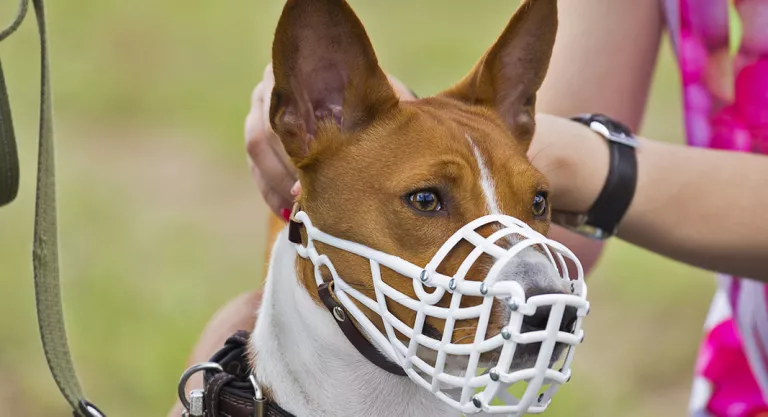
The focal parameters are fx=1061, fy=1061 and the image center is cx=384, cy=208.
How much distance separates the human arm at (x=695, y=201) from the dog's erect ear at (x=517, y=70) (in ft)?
0.24

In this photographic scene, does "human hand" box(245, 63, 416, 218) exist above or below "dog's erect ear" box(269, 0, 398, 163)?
below

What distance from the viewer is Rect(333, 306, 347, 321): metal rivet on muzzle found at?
2176 mm

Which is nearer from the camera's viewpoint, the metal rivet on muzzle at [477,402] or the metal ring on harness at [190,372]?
the metal rivet on muzzle at [477,402]

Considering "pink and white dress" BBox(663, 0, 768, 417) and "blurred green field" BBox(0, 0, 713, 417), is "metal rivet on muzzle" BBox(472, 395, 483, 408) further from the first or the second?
"blurred green field" BBox(0, 0, 713, 417)

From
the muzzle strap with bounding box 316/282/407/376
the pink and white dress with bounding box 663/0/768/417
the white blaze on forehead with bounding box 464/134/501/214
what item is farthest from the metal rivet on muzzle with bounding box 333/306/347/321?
the pink and white dress with bounding box 663/0/768/417

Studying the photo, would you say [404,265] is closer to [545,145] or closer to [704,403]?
[545,145]

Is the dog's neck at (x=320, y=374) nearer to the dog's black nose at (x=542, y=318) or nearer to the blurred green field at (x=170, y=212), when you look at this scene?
the dog's black nose at (x=542, y=318)

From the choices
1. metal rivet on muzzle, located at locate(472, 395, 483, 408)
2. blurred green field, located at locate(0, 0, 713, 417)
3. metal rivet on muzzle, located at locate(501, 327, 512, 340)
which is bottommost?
blurred green field, located at locate(0, 0, 713, 417)

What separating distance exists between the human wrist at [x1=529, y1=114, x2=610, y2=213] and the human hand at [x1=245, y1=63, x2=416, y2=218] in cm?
39

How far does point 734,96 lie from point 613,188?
0.64 m

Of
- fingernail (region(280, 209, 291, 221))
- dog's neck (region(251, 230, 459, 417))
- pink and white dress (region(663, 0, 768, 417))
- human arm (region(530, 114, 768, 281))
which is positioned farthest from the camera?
pink and white dress (region(663, 0, 768, 417))

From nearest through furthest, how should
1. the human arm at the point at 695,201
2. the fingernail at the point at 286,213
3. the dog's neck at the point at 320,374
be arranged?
the dog's neck at the point at 320,374
the fingernail at the point at 286,213
the human arm at the point at 695,201

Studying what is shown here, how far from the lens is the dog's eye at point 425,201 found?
2.12 metres

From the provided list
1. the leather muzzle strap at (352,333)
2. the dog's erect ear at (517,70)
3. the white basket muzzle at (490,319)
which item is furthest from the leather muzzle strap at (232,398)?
the dog's erect ear at (517,70)
